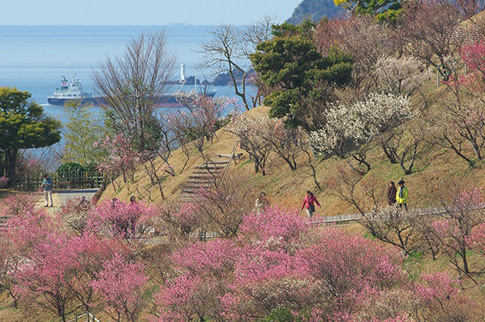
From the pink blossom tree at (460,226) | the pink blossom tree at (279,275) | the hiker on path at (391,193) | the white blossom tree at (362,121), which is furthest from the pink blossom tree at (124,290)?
the white blossom tree at (362,121)

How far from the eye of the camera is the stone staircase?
41594 mm

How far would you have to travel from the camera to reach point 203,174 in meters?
44.2

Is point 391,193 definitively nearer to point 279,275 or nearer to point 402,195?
point 402,195

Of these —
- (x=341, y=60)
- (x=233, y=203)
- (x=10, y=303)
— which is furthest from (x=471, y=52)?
(x=10, y=303)

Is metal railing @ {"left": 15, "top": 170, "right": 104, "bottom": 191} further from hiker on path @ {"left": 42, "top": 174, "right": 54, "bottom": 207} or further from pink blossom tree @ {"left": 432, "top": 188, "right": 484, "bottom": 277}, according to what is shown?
pink blossom tree @ {"left": 432, "top": 188, "right": 484, "bottom": 277}

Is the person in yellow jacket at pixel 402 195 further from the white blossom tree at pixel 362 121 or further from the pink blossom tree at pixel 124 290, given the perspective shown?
the pink blossom tree at pixel 124 290

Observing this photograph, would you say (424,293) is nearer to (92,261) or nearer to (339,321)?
(339,321)

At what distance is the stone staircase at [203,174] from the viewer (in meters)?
41.6

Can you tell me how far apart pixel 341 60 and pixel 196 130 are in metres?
13.2

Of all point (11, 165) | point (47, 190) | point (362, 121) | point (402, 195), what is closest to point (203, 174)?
point (47, 190)

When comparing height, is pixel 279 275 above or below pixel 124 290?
above

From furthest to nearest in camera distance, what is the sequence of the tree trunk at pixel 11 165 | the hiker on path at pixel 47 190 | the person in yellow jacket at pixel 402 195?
1. the tree trunk at pixel 11 165
2. the hiker on path at pixel 47 190
3. the person in yellow jacket at pixel 402 195

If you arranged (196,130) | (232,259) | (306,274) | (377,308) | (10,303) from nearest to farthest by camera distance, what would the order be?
(377,308) → (306,274) → (232,259) → (10,303) → (196,130)

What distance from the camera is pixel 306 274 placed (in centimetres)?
2038
